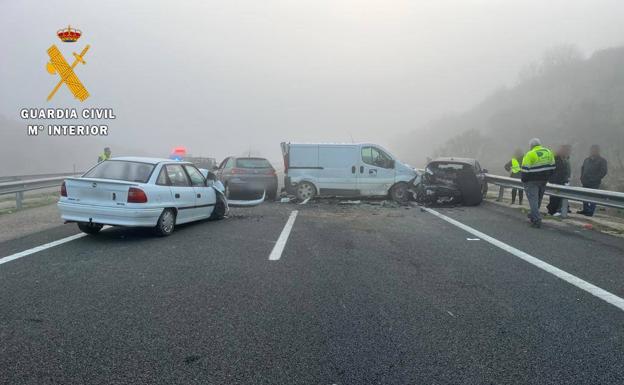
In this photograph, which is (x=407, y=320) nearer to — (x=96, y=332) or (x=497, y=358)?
(x=497, y=358)

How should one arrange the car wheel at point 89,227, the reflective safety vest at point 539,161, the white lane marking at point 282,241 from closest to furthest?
the white lane marking at point 282,241, the car wheel at point 89,227, the reflective safety vest at point 539,161

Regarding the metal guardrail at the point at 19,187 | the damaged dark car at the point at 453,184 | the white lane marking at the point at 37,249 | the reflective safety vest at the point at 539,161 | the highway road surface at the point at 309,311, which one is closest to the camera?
the highway road surface at the point at 309,311

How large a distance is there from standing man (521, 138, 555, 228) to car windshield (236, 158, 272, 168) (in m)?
8.30

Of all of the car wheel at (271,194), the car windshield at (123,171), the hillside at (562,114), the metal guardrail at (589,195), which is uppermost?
the hillside at (562,114)

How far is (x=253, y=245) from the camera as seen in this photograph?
702 centimetres

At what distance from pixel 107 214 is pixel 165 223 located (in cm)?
102

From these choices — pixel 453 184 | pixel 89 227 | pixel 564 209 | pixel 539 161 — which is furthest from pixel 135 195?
pixel 564 209

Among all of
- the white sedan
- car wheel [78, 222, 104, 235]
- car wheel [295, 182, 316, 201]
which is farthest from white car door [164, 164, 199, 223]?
car wheel [295, 182, 316, 201]

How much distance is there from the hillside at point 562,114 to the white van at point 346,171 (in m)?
28.0

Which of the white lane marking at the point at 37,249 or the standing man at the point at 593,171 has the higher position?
the standing man at the point at 593,171

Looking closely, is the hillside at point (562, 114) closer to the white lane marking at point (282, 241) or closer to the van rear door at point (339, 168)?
the van rear door at point (339, 168)

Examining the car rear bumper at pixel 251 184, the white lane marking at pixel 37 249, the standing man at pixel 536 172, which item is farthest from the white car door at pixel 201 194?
the standing man at pixel 536 172

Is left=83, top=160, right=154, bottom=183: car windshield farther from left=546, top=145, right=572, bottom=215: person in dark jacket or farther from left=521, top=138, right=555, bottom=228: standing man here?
left=546, top=145, right=572, bottom=215: person in dark jacket

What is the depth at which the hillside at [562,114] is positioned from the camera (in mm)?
59406
